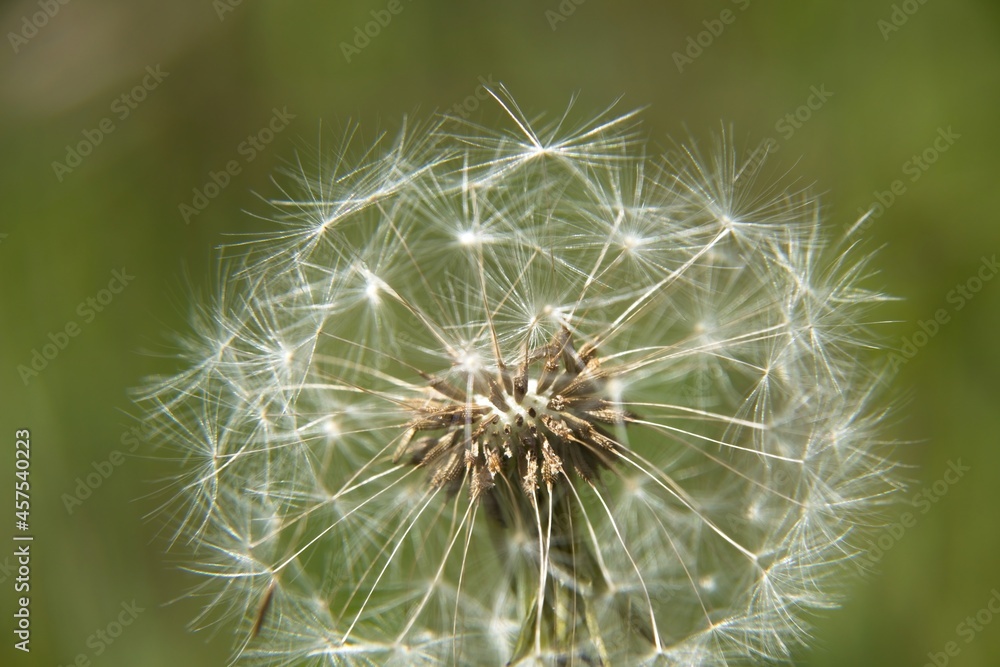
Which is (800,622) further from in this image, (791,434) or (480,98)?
(480,98)

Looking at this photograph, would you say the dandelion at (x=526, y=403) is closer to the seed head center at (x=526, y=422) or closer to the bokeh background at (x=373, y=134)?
the seed head center at (x=526, y=422)

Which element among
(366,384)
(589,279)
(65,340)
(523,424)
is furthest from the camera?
(65,340)

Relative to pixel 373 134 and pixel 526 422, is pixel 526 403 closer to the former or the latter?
pixel 526 422

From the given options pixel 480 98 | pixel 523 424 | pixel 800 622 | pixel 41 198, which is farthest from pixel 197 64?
pixel 800 622

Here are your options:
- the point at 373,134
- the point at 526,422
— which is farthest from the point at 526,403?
the point at 373,134

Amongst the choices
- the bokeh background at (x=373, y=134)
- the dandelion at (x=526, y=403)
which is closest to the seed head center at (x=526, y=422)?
the dandelion at (x=526, y=403)

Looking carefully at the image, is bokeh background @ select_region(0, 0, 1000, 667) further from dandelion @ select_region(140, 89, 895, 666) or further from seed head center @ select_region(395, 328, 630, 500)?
seed head center @ select_region(395, 328, 630, 500)

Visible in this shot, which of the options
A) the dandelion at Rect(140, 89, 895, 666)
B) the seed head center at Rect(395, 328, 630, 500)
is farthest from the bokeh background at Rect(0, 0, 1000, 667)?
the seed head center at Rect(395, 328, 630, 500)
